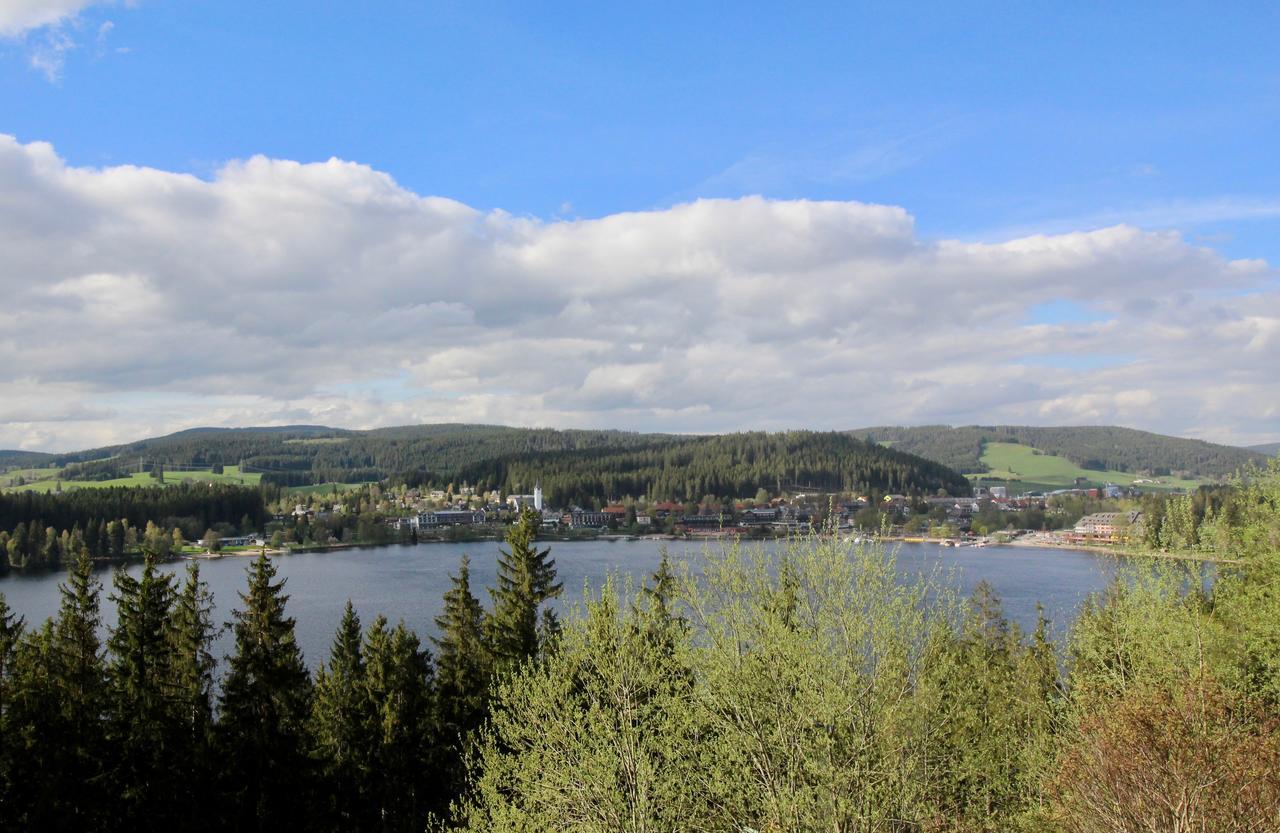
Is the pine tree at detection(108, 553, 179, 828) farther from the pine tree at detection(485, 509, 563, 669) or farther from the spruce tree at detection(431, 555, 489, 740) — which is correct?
the pine tree at detection(485, 509, 563, 669)

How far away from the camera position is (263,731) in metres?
12.1

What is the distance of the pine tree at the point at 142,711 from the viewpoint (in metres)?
10.9

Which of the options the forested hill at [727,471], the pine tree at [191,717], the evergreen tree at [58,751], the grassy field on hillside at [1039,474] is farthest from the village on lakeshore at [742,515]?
the evergreen tree at [58,751]

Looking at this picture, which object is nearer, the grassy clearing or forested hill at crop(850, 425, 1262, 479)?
the grassy clearing

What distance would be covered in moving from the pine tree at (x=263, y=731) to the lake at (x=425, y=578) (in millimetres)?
10060

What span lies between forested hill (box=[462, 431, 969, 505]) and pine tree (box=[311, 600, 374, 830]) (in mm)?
86316

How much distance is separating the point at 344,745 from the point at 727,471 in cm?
9713

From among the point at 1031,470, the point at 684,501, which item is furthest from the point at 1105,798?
the point at 1031,470

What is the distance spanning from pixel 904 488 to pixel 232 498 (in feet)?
245

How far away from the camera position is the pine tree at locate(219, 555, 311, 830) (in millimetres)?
11953

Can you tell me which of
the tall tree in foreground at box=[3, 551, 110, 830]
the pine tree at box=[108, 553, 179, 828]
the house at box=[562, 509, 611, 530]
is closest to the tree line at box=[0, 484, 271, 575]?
the house at box=[562, 509, 611, 530]

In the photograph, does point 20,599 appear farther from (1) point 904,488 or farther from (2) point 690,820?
(1) point 904,488

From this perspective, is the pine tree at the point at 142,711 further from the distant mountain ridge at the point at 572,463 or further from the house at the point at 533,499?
the distant mountain ridge at the point at 572,463

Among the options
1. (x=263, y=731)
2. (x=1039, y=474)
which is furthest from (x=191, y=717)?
(x=1039, y=474)
